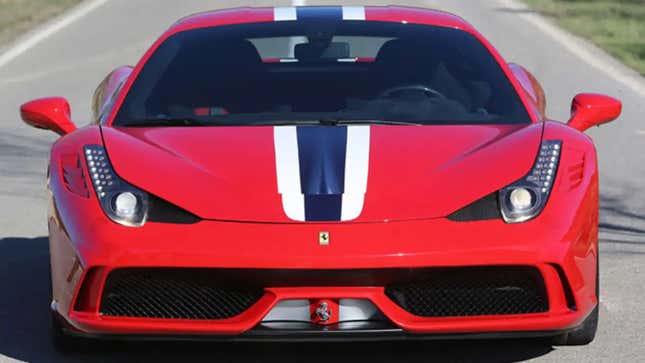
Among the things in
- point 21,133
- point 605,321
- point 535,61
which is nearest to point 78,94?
point 21,133

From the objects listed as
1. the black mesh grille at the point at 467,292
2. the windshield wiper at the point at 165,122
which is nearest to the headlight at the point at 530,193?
the black mesh grille at the point at 467,292

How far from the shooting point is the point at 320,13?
7.16 metres

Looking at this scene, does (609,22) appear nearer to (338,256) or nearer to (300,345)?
(300,345)

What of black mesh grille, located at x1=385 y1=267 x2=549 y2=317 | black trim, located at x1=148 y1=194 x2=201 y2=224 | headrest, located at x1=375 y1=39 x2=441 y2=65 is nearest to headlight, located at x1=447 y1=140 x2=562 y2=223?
black mesh grille, located at x1=385 y1=267 x2=549 y2=317

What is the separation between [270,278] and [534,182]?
93 cm

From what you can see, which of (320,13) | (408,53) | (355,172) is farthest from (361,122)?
(320,13)

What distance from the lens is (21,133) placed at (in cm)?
1276

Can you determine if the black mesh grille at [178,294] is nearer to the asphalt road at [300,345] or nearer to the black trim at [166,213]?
the black trim at [166,213]

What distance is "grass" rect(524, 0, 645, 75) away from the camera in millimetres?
20484

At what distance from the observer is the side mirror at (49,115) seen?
644 cm

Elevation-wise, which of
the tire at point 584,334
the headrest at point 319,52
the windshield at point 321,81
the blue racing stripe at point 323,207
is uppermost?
the blue racing stripe at point 323,207

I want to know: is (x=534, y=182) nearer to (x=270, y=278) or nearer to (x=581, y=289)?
(x=581, y=289)

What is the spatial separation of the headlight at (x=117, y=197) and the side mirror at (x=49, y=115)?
0.95m

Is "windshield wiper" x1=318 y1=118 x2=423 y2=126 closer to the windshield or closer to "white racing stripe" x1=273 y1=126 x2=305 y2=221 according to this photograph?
the windshield
